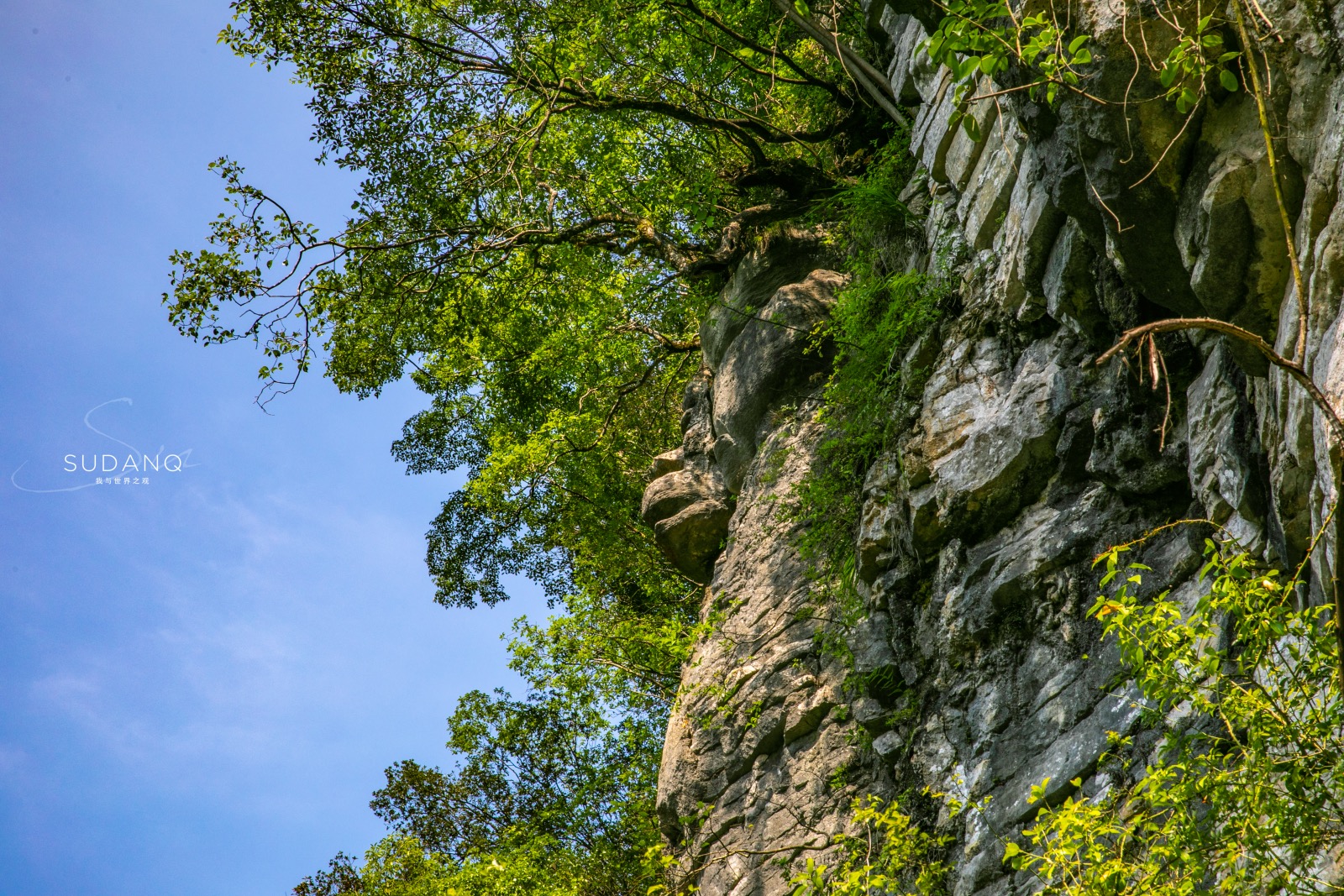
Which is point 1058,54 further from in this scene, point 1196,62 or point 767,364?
point 767,364

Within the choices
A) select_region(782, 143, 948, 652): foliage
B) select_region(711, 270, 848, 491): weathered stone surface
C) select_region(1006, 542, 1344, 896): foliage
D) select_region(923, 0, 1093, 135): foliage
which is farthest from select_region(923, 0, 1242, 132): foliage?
select_region(711, 270, 848, 491): weathered stone surface

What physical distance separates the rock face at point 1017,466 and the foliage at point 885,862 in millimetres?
214

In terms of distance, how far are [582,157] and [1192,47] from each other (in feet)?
34.6

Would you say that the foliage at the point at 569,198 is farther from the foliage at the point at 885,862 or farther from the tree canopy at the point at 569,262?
the foliage at the point at 885,862

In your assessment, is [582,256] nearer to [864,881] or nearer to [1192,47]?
[864,881]

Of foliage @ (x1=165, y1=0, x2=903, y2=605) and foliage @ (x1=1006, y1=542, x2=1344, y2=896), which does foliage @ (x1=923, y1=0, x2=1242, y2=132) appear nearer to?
foliage @ (x1=1006, y1=542, x2=1344, y2=896)

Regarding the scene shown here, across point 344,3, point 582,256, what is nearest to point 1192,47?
point 344,3

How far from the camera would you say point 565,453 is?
44.2 ft

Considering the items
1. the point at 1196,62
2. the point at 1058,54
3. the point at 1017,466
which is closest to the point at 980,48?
the point at 1058,54

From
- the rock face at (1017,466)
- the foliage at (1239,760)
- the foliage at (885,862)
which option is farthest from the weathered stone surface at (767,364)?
the foliage at (1239,760)

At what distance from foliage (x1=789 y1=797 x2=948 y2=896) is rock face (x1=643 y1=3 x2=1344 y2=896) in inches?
8.4

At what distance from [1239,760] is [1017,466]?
2.46m

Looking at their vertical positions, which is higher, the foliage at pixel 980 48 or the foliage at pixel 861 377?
the foliage at pixel 861 377

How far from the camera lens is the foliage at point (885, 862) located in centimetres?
539
